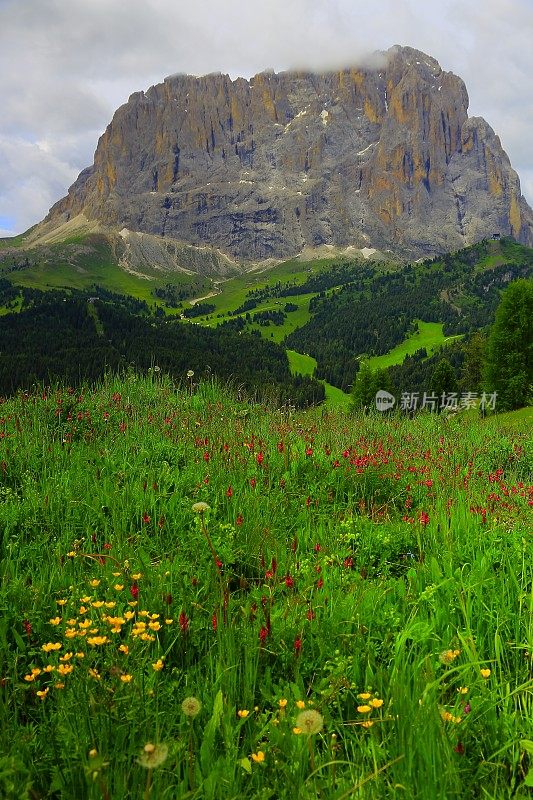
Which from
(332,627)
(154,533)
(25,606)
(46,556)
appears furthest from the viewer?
(154,533)

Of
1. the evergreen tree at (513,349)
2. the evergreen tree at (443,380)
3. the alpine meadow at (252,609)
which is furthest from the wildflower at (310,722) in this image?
the evergreen tree at (443,380)

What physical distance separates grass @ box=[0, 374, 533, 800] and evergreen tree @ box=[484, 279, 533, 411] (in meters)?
43.2

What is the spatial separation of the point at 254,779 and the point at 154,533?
3.06 metres

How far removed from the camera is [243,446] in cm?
762

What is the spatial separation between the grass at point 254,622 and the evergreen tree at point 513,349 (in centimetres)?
4319

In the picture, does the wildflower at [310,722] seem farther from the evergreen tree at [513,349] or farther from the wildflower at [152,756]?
the evergreen tree at [513,349]

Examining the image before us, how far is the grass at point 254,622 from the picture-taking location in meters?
2.23

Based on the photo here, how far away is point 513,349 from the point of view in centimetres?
4728

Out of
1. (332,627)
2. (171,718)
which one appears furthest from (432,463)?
(171,718)

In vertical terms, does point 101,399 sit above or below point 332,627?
above

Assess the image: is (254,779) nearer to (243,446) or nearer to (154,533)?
(154,533)

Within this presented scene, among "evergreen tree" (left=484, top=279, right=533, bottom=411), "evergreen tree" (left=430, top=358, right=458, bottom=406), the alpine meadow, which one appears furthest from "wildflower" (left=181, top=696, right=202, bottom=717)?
"evergreen tree" (left=430, top=358, right=458, bottom=406)

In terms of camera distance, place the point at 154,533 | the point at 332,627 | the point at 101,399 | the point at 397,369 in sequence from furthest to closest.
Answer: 1. the point at 397,369
2. the point at 101,399
3. the point at 154,533
4. the point at 332,627

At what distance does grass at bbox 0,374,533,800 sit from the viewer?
7.32 feet
